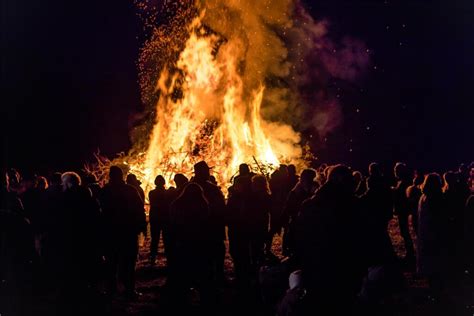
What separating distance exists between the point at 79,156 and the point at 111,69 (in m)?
7.37

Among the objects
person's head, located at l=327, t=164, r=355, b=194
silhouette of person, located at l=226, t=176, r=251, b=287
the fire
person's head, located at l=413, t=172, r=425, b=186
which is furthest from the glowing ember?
person's head, located at l=327, t=164, r=355, b=194

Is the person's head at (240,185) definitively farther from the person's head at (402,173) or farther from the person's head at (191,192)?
the person's head at (402,173)

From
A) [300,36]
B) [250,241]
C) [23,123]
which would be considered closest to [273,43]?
[300,36]

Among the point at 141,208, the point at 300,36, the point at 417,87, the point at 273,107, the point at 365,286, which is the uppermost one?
the point at 417,87

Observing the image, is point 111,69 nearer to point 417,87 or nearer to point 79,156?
point 79,156

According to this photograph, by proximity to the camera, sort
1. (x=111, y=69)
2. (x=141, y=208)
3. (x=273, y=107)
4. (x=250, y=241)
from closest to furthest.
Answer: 1. (x=141, y=208)
2. (x=250, y=241)
3. (x=273, y=107)
4. (x=111, y=69)

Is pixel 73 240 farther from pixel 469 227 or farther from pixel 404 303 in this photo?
pixel 469 227

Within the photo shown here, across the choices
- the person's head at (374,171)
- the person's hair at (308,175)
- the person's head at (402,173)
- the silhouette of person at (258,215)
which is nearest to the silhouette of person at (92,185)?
the silhouette of person at (258,215)

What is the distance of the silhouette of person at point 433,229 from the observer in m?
7.21

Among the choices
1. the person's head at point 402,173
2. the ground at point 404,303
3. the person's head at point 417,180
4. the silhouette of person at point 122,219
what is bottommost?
the ground at point 404,303

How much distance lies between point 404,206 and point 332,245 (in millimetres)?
6332

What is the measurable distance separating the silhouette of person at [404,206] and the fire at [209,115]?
Result: 8.45 meters

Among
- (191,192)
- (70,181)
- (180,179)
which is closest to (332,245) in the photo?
(191,192)

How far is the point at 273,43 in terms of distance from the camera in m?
23.1
